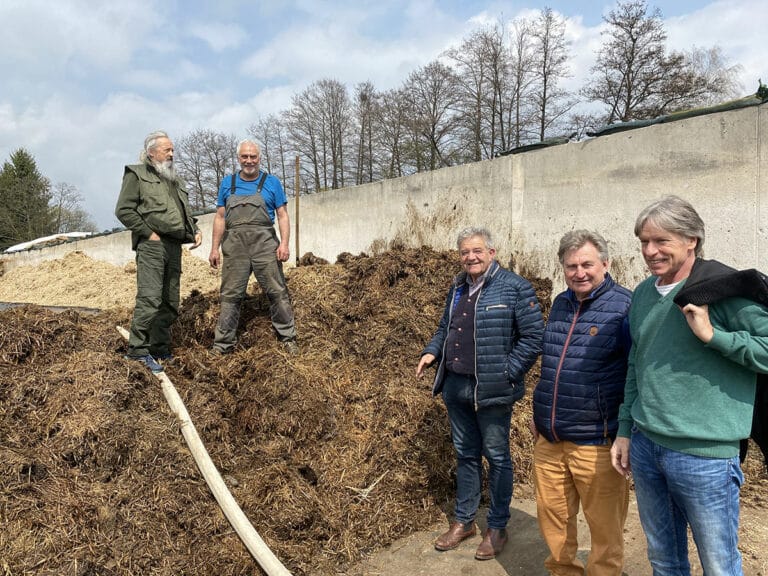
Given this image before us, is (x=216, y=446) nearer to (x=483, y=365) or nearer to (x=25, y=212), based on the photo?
(x=483, y=365)

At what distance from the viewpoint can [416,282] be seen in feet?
19.9

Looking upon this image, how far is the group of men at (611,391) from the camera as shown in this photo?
1.79 m

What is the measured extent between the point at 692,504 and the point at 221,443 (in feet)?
9.86

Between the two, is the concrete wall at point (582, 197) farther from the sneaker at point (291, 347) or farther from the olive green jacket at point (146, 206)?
the olive green jacket at point (146, 206)

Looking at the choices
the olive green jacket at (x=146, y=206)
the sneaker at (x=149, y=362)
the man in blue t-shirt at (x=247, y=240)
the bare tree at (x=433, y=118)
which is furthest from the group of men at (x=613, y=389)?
the bare tree at (x=433, y=118)

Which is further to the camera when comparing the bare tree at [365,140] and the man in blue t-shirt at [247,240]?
the bare tree at [365,140]

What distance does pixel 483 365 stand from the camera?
2.92 metres

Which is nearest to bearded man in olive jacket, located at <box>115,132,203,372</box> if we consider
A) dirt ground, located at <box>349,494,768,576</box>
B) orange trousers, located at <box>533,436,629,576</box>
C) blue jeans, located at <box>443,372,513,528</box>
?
dirt ground, located at <box>349,494,768,576</box>

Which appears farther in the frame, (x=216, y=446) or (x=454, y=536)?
(x=216, y=446)

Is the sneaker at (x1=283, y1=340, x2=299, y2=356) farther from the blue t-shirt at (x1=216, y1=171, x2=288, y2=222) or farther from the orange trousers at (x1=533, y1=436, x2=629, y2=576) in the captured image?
the orange trousers at (x1=533, y1=436, x2=629, y2=576)

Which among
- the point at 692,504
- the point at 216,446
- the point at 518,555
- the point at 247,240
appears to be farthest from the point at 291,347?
the point at 692,504

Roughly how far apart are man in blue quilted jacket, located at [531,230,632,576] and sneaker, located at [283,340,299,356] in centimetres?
284

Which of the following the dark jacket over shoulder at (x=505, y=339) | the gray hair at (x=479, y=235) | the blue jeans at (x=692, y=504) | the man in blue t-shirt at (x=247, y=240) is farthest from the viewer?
the man in blue t-shirt at (x=247, y=240)

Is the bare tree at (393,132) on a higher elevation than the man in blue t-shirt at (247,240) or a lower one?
higher
